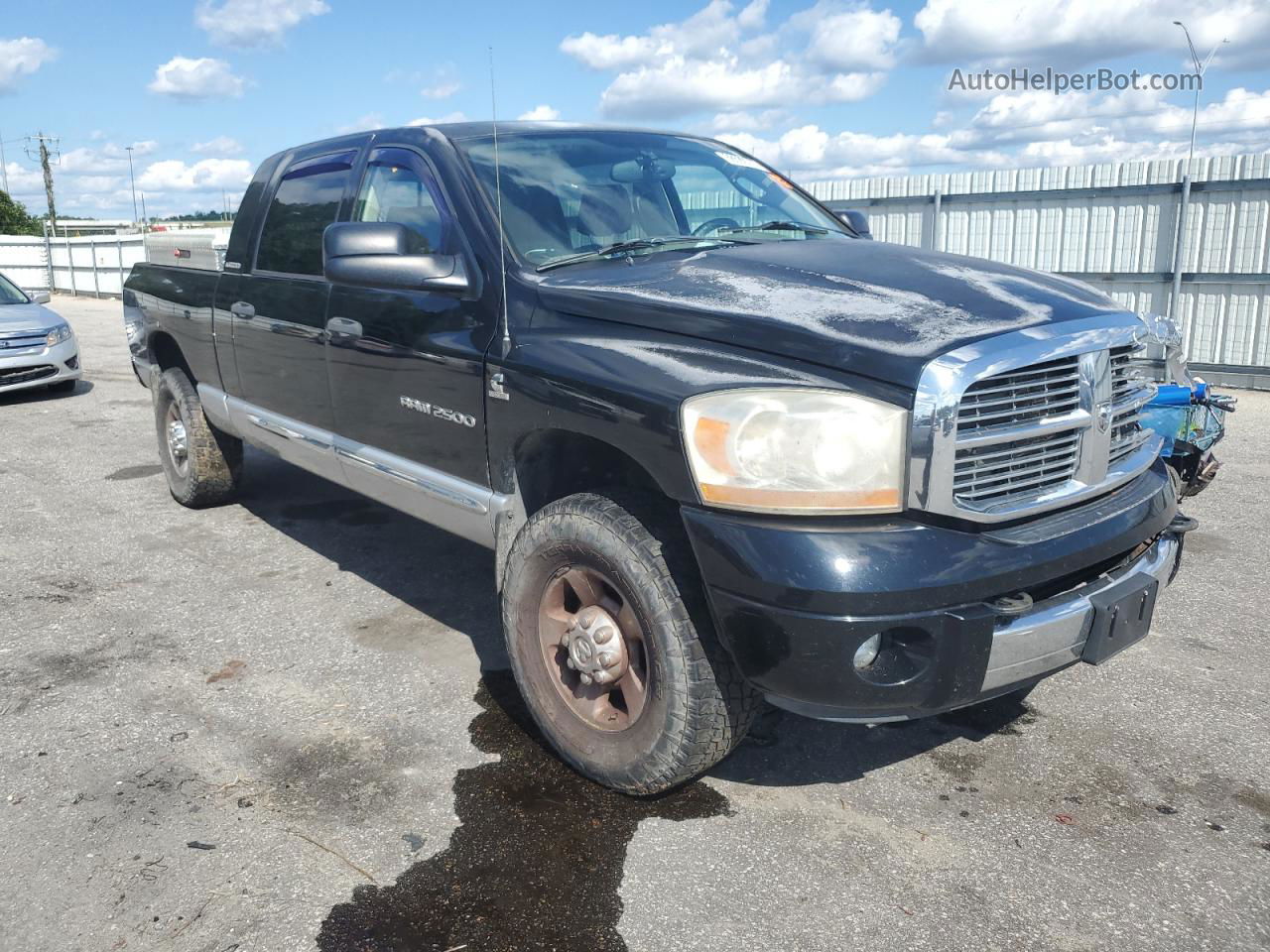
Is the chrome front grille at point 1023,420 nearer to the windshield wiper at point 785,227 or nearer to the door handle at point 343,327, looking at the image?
the windshield wiper at point 785,227

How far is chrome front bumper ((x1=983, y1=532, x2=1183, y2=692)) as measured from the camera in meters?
2.41

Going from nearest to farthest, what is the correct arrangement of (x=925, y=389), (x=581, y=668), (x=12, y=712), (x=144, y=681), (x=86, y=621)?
(x=925, y=389), (x=581, y=668), (x=12, y=712), (x=144, y=681), (x=86, y=621)

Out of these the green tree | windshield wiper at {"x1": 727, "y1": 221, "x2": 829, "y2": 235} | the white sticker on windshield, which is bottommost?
windshield wiper at {"x1": 727, "y1": 221, "x2": 829, "y2": 235}

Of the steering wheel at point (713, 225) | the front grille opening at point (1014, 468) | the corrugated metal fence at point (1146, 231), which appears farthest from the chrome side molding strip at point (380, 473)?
the corrugated metal fence at point (1146, 231)

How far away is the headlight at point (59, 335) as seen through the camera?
10289mm

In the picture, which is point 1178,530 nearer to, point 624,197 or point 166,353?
point 624,197

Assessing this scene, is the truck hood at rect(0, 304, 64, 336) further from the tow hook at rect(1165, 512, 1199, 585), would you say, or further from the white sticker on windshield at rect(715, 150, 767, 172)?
the tow hook at rect(1165, 512, 1199, 585)

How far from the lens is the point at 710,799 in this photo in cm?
295

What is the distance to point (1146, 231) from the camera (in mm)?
11312

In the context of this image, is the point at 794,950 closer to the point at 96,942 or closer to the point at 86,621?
the point at 96,942

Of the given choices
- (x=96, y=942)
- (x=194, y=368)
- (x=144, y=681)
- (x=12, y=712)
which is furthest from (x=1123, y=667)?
(x=194, y=368)

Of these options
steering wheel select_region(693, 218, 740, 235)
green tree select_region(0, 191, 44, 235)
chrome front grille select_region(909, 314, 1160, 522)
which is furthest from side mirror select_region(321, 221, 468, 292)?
green tree select_region(0, 191, 44, 235)

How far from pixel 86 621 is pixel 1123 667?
4174 millimetres

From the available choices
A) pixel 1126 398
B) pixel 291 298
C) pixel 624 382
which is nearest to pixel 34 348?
pixel 291 298
